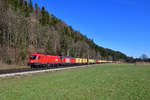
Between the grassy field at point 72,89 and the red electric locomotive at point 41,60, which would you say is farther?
the red electric locomotive at point 41,60

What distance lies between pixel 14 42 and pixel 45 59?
1321 cm

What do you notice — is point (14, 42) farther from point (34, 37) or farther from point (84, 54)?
point (84, 54)

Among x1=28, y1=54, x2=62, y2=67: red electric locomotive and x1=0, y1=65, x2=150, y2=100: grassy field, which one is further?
x1=28, y1=54, x2=62, y2=67: red electric locomotive

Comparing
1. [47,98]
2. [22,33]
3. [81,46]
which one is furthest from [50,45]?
[47,98]

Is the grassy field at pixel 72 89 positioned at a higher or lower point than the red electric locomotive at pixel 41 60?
lower

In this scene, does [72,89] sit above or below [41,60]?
below

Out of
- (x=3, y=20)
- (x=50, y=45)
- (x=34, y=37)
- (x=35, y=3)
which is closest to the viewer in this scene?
(x=3, y=20)

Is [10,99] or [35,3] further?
[35,3]

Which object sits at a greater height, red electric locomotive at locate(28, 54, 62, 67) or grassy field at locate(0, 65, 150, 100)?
red electric locomotive at locate(28, 54, 62, 67)

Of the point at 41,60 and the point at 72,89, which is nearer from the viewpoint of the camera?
the point at 72,89

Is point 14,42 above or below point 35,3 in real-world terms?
below

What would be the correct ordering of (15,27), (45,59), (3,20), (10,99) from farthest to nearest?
(15,27) < (3,20) < (45,59) < (10,99)

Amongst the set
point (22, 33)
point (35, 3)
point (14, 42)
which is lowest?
point (14, 42)

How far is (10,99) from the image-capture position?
8.34 m
